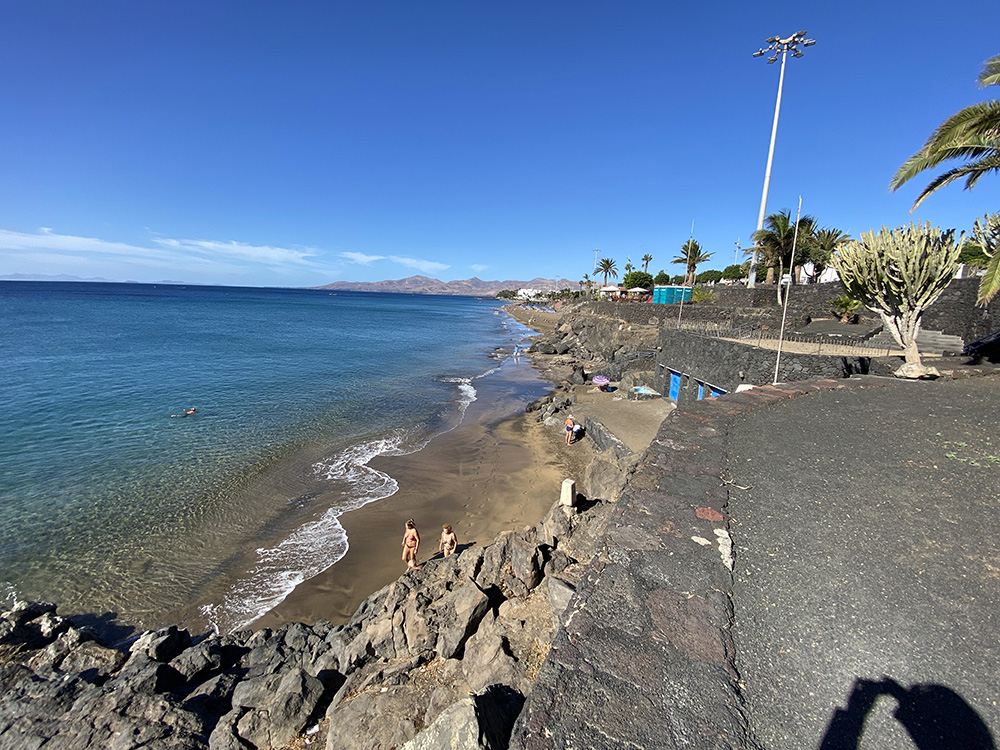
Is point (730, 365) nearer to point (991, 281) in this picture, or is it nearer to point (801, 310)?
point (991, 281)

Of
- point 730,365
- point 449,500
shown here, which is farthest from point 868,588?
point 730,365

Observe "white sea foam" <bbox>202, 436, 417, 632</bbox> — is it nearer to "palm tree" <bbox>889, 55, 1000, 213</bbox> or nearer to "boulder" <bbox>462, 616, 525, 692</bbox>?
"boulder" <bbox>462, 616, 525, 692</bbox>

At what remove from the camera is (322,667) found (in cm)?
641

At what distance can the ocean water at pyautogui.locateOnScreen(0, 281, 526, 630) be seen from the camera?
9.38 m

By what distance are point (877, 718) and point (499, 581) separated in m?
4.81

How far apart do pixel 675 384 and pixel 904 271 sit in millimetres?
9600

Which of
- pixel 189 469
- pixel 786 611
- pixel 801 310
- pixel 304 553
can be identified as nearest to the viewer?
pixel 786 611

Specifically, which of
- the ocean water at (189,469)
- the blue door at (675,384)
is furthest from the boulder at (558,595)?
the blue door at (675,384)

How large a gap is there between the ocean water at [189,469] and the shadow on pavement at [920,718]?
975cm

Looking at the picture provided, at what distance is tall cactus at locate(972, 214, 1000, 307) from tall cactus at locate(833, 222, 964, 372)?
0.80 metres

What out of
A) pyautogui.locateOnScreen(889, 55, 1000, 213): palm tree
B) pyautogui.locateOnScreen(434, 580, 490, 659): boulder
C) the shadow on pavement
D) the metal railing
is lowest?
pyautogui.locateOnScreen(434, 580, 490, 659): boulder

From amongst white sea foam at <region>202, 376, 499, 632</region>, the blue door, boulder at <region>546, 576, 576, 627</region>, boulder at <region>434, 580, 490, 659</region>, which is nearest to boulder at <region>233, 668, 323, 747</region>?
boulder at <region>434, 580, 490, 659</region>

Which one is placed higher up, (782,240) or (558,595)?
(782,240)

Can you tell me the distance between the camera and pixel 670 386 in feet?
64.8
